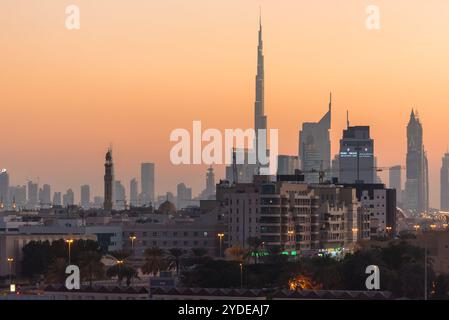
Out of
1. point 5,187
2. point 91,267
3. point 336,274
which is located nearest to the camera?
point 336,274

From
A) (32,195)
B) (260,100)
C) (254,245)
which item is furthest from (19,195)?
(254,245)

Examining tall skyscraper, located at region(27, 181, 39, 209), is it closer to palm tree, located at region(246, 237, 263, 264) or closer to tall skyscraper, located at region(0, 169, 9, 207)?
tall skyscraper, located at region(0, 169, 9, 207)

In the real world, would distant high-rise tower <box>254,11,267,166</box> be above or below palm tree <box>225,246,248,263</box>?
above

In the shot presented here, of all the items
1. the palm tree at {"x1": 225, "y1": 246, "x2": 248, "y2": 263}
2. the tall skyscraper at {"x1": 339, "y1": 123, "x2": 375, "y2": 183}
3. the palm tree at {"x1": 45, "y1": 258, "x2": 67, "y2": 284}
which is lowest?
the palm tree at {"x1": 45, "y1": 258, "x2": 67, "y2": 284}

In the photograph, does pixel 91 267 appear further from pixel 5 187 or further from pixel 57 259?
pixel 5 187

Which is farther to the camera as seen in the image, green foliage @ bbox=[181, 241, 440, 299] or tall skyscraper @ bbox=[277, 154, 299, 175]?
tall skyscraper @ bbox=[277, 154, 299, 175]

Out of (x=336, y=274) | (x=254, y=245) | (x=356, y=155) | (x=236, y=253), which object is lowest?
(x=336, y=274)

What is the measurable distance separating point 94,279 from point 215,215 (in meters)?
22.9

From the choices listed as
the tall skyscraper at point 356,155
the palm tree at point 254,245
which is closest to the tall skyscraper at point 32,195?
the tall skyscraper at point 356,155

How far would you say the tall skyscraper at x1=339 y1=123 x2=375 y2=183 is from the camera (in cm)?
14700

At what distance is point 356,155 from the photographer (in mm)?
147500

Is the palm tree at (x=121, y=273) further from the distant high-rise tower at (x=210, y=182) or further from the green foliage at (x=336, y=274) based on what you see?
the distant high-rise tower at (x=210, y=182)

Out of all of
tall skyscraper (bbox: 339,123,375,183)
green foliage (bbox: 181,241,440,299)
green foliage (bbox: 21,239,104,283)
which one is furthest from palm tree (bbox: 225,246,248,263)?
tall skyscraper (bbox: 339,123,375,183)
